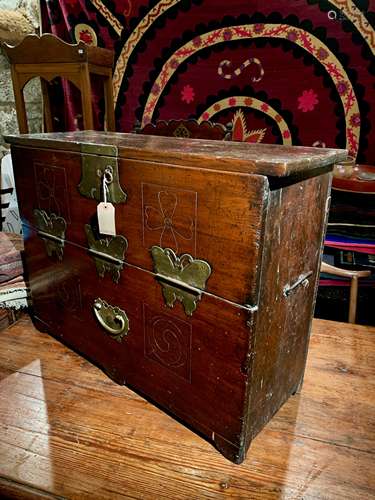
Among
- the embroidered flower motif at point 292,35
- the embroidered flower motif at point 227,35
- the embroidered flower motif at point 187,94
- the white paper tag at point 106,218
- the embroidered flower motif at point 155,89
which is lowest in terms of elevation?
the white paper tag at point 106,218

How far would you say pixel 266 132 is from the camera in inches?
69.4

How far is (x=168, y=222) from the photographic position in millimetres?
681

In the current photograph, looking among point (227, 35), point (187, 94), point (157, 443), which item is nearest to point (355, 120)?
point (227, 35)

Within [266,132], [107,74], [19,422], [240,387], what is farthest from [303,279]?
[107,74]

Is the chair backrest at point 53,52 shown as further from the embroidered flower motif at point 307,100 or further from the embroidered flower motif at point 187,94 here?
the embroidered flower motif at point 307,100

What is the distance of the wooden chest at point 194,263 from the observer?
596 millimetres

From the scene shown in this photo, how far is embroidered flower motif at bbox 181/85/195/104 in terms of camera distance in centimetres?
184

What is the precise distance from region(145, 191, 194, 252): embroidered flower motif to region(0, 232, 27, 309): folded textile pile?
26.2 inches

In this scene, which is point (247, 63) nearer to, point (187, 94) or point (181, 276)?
point (187, 94)

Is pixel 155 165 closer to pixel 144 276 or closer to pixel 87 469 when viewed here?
pixel 144 276

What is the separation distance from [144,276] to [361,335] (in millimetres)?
696

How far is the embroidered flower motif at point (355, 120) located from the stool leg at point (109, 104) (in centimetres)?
121

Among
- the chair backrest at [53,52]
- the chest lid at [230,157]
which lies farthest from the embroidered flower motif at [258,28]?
the chest lid at [230,157]

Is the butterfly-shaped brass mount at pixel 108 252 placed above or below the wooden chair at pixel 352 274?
above
